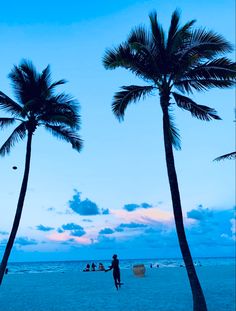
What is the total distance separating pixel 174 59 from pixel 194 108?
2.30m

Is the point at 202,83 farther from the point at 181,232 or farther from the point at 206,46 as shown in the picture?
the point at 181,232

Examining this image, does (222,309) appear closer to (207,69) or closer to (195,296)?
(195,296)

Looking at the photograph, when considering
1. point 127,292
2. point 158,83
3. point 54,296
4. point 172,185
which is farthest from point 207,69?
point 54,296

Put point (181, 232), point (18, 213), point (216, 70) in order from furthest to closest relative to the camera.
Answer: point (18, 213) → point (216, 70) → point (181, 232)

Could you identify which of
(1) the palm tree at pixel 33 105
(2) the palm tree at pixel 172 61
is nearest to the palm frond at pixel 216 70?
(2) the palm tree at pixel 172 61

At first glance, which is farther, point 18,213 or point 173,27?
point 18,213

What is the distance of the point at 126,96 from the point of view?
635 inches

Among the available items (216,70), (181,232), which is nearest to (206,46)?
(216,70)

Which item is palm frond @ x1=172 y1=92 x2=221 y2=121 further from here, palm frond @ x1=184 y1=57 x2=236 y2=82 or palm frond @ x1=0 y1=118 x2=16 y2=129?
palm frond @ x1=0 y1=118 x2=16 y2=129

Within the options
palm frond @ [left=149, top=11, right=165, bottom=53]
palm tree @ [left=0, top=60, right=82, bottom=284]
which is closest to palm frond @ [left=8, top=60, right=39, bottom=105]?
palm tree @ [left=0, top=60, right=82, bottom=284]

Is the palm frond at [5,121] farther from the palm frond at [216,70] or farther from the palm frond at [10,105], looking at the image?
the palm frond at [216,70]

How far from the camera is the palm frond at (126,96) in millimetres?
15930

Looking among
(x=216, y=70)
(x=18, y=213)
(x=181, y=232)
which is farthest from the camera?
(x=18, y=213)

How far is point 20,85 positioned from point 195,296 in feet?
41.5
